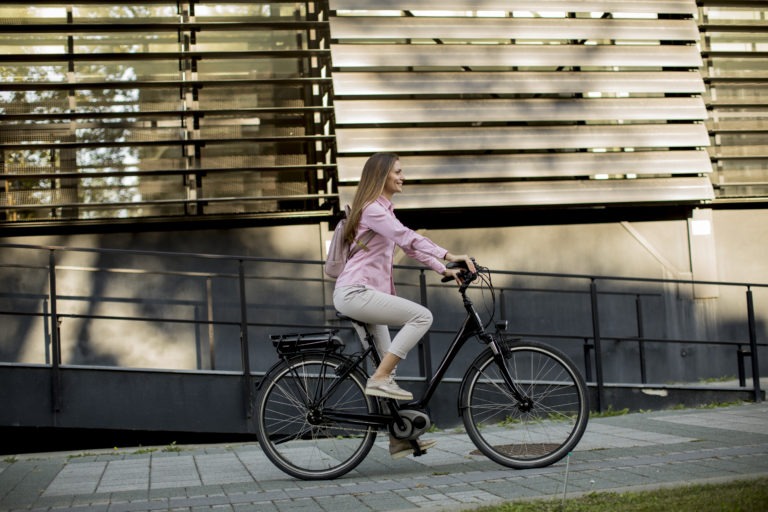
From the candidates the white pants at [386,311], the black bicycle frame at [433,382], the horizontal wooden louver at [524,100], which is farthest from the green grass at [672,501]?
the horizontal wooden louver at [524,100]

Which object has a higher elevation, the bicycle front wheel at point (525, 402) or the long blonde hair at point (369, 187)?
the long blonde hair at point (369, 187)

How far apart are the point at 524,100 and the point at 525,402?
591 centimetres

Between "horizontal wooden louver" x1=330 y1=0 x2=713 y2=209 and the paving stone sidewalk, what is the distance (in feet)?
12.9

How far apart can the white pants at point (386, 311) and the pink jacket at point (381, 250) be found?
75 mm

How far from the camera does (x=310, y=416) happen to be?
5809mm

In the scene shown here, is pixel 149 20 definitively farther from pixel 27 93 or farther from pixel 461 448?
pixel 461 448

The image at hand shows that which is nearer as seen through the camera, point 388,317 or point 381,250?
point 388,317

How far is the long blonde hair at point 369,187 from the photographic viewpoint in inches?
229

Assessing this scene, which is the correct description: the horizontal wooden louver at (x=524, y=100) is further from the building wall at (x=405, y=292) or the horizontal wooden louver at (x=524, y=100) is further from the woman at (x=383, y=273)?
the woman at (x=383, y=273)

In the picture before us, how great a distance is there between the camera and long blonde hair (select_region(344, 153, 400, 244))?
5.82 meters

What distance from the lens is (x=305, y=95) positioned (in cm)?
A: 1083

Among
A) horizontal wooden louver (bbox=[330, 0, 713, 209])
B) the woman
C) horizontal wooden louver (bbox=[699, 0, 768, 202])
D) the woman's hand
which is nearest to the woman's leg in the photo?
the woman

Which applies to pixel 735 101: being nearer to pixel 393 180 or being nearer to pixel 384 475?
pixel 393 180

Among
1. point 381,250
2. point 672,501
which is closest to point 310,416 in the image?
point 381,250
